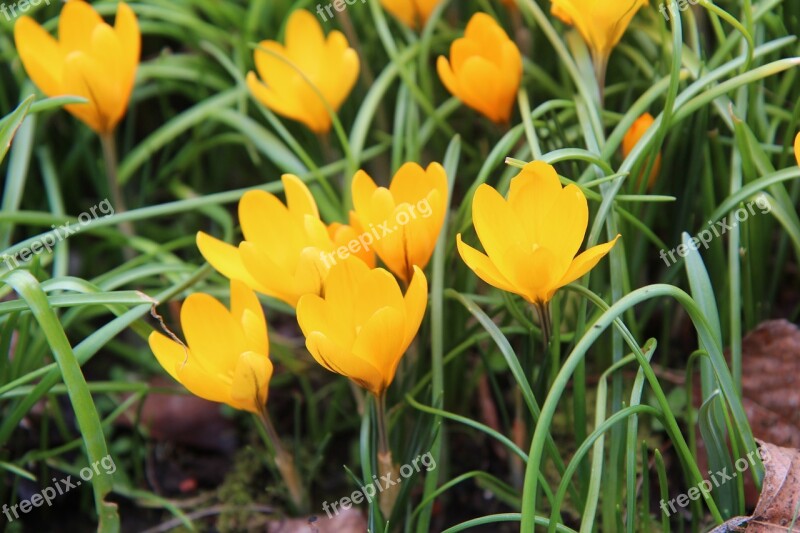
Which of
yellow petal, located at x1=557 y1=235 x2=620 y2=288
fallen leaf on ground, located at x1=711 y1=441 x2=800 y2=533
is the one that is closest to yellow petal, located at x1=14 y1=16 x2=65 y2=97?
yellow petal, located at x1=557 y1=235 x2=620 y2=288

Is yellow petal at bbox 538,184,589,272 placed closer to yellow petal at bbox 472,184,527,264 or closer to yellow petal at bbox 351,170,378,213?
yellow petal at bbox 472,184,527,264

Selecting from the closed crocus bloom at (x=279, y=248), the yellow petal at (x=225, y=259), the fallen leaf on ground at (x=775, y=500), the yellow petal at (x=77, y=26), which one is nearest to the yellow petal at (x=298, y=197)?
the closed crocus bloom at (x=279, y=248)

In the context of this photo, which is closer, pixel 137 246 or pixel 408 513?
pixel 408 513

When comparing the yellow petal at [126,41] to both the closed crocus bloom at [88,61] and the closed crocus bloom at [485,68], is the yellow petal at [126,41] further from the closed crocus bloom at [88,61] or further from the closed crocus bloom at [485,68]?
the closed crocus bloom at [485,68]

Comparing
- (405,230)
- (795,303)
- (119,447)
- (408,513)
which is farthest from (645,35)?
(119,447)

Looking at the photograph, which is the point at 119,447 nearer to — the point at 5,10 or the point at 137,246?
the point at 137,246

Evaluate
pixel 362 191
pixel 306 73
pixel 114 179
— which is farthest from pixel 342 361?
pixel 114 179

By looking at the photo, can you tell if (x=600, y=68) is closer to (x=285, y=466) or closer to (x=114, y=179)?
(x=285, y=466)
